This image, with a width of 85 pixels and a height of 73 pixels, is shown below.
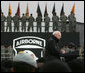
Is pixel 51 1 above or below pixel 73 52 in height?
above

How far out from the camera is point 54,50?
22.2 feet

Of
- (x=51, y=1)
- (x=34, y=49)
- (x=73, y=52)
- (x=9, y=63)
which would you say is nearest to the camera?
(x=9, y=63)

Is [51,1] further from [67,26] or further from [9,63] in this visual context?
[9,63]

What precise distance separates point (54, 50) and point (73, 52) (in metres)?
1.16

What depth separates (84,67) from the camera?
3.48 metres

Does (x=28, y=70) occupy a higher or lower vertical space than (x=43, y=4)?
lower

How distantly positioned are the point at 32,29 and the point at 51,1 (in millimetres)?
6010

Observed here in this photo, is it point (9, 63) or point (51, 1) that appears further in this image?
point (51, 1)

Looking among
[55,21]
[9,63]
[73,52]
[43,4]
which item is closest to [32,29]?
[55,21]

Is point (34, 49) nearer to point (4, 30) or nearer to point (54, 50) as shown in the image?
Result: point (4, 30)

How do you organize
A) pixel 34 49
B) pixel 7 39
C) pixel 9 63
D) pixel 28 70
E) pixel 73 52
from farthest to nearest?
pixel 7 39 → pixel 34 49 → pixel 73 52 → pixel 9 63 → pixel 28 70

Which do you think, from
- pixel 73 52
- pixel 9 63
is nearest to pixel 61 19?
pixel 73 52

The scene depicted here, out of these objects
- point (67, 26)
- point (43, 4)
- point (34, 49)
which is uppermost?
point (43, 4)

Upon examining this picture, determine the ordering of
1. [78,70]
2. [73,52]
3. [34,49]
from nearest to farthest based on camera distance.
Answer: [78,70] → [73,52] → [34,49]
